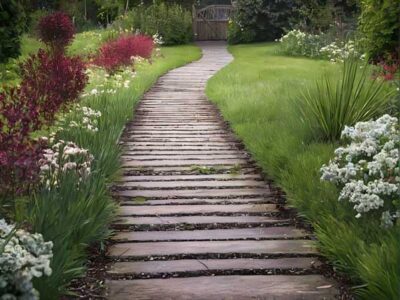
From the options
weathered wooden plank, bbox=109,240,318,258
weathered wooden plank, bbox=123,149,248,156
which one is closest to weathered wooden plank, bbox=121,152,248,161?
weathered wooden plank, bbox=123,149,248,156

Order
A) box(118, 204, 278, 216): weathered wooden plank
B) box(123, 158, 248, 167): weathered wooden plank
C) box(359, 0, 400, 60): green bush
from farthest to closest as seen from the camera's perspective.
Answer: box(359, 0, 400, 60): green bush, box(123, 158, 248, 167): weathered wooden plank, box(118, 204, 278, 216): weathered wooden plank

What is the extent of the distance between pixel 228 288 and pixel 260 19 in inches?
947

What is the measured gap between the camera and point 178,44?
2689 centimetres

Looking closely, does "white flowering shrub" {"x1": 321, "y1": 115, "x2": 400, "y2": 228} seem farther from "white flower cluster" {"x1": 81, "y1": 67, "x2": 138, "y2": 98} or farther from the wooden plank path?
"white flower cluster" {"x1": 81, "y1": 67, "x2": 138, "y2": 98}

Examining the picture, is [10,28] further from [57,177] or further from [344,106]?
[57,177]

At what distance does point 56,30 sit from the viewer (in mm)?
15812

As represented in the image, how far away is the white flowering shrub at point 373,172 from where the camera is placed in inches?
135

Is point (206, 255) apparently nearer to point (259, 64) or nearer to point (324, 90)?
point (324, 90)

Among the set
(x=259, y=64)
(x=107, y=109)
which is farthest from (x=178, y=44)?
(x=107, y=109)

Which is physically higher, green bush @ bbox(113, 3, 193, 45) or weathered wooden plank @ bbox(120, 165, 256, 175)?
green bush @ bbox(113, 3, 193, 45)

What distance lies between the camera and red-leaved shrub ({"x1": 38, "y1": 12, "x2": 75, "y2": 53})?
15.6 metres

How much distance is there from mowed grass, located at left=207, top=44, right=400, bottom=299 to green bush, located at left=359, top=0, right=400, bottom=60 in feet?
4.83

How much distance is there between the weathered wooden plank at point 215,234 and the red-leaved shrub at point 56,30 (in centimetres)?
1206

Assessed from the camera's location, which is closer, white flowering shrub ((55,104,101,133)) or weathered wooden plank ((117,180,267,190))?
weathered wooden plank ((117,180,267,190))
